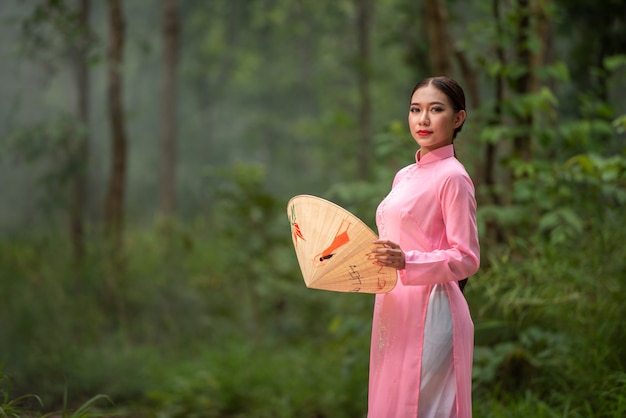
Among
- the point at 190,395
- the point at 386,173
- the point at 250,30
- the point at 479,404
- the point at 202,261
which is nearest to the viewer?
the point at 479,404

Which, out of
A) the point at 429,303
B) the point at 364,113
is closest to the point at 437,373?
the point at 429,303

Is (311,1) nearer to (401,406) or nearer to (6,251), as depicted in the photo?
(6,251)

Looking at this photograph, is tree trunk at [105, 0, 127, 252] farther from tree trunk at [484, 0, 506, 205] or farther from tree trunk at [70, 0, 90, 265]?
tree trunk at [484, 0, 506, 205]

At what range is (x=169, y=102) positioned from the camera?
12602 mm

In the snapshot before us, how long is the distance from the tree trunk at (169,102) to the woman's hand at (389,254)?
30.8 feet

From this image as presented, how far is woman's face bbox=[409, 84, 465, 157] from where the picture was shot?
7.30 ft

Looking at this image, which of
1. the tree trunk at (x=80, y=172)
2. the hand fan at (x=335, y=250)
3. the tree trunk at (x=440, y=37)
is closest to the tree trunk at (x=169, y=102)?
the tree trunk at (x=80, y=172)

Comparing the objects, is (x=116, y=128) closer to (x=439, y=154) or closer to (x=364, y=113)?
(x=364, y=113)

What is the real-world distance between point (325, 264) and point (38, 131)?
6208 millimetres

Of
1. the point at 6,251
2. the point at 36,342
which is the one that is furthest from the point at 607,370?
the point at 6,251

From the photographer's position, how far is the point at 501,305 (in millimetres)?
4188

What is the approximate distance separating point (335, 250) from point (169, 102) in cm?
1105

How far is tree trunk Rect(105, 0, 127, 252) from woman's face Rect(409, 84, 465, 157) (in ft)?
18.7

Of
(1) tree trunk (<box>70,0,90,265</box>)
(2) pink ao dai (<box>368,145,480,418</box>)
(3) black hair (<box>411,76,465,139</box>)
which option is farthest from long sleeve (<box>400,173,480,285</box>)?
(1) tree trunk (<box>70,0,90,265</box>)
